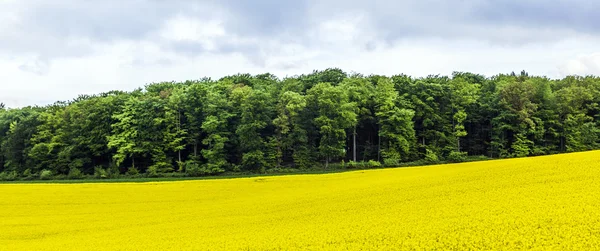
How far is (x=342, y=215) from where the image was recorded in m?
17.2

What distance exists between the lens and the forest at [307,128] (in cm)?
5819

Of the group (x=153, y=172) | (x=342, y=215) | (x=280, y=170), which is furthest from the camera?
(x=153, y=172)

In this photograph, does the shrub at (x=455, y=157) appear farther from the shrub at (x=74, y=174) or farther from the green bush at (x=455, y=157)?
the shrub at (x=74, y=174)

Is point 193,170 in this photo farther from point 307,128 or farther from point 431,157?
point 431,157

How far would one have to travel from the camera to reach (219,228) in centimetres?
1695

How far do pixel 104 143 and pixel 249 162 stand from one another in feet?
93.0

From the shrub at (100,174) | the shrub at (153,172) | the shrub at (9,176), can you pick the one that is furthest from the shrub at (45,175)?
the shrub at (153,172)

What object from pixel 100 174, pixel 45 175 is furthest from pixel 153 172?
pixel 45 175

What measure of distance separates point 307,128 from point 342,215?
4391 cm

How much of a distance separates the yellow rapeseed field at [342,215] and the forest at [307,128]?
2924cm

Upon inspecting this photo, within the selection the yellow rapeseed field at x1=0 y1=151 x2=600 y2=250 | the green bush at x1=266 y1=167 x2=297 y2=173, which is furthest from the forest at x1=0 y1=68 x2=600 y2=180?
the yellow rapeseed field at x1=0 y1=151 x2=600 y2=250

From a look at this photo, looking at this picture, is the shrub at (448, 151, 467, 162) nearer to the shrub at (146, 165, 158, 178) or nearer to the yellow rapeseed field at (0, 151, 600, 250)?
the yellow rapeseed field at (0, 151, 600, 250)

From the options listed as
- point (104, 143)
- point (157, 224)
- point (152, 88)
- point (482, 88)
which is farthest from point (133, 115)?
point (482, 88)

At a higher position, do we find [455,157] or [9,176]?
[455,157]
